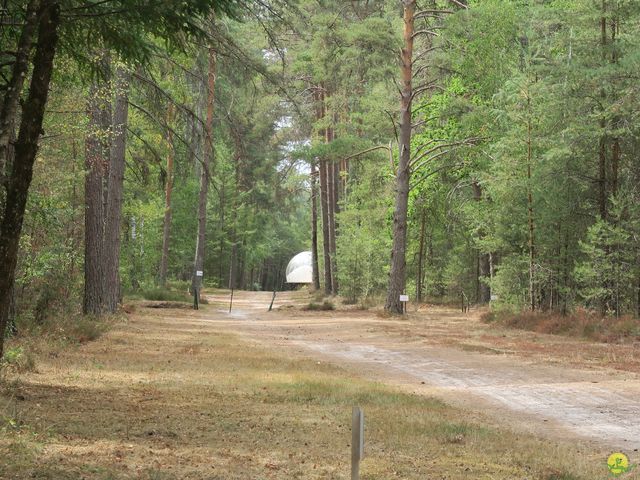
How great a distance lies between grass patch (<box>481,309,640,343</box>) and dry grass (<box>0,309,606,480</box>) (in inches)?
377

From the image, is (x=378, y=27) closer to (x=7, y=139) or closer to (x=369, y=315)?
(x=369, y=315)

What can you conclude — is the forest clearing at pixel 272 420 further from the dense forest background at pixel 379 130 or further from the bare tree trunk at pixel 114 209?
the bare tree trunk at pixel 114 209

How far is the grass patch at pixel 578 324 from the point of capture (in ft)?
57.8

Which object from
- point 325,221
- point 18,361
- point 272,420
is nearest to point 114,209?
point 18,361

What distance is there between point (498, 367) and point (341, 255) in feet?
94.0

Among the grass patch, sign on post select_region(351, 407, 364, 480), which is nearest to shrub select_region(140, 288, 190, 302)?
the grass patch

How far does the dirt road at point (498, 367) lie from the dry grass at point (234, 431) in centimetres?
91

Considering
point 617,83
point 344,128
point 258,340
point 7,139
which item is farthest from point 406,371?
point 344,128

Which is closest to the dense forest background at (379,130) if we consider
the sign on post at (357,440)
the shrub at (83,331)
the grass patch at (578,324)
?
the grass patch at (578,324)

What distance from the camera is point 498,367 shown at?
13102mm

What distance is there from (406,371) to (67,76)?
7578 millimetres

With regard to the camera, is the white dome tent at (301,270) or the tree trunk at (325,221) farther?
the white dome tent at (301,270)

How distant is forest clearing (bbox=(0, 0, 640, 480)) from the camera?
20.4 feet

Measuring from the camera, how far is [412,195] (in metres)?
32.6
